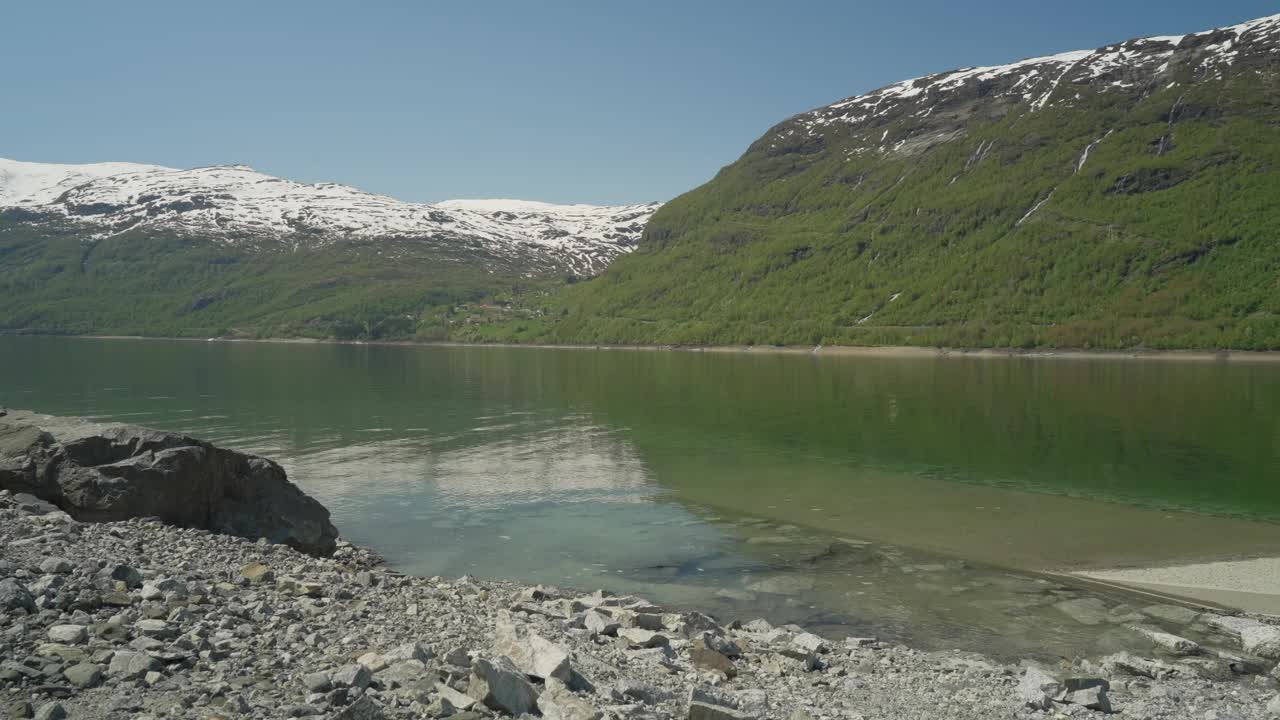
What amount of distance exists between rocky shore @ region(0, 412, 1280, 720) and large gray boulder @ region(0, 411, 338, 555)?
93 cm

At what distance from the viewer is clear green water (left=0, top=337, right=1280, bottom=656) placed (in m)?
20.0

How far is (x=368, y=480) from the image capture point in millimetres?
35156

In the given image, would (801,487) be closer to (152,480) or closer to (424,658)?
(152,480)

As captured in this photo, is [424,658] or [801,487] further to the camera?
[801,487]

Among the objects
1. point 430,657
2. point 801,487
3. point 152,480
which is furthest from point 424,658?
point 801,487

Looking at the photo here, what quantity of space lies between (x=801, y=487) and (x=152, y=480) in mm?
24756

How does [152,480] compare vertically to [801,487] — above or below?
above

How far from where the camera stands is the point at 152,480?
18.9 meters

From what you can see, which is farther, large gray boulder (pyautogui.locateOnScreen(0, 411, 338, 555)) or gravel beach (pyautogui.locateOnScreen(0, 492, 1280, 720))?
large gray boulder (pyautogui.locateOnScreen(0, 411, 338, 555))

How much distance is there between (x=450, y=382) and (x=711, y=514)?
7600 cm

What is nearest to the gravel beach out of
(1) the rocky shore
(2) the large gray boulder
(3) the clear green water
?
(1) the rocky shore

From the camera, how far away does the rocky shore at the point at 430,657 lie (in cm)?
851

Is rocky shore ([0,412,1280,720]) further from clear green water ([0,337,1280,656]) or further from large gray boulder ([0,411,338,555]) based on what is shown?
clear green water ([0,337,1280,656])

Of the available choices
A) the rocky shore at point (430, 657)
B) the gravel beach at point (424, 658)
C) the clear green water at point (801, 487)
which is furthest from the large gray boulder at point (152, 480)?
the clear green water at point (801, 487)
